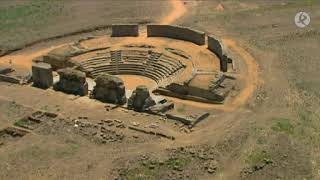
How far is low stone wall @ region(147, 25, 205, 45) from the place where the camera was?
52875 millimetres

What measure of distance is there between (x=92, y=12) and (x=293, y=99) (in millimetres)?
29763

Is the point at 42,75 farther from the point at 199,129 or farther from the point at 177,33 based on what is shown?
the point at 177,33

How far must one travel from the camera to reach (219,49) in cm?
4916

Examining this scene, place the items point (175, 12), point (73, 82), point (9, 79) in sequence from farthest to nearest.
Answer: point (175, 12) → point (9, 79) → point (73, 82)

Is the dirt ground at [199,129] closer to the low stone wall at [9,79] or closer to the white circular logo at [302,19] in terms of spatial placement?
the low stone wall at [9,79]

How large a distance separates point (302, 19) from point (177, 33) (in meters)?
13.9

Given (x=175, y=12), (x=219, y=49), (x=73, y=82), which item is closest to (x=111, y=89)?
(x=73, y=82)

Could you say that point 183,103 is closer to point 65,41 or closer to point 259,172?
point 259,172

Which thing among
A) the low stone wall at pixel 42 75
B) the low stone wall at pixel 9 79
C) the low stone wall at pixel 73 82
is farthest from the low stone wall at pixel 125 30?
the low stone wall at pixel 9 79

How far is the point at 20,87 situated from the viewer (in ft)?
150

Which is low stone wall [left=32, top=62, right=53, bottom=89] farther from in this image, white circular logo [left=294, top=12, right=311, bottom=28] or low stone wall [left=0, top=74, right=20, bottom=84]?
white circular logo [left=294, top=12, right=311, bottom=28]

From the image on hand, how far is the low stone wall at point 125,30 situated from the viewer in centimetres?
5575

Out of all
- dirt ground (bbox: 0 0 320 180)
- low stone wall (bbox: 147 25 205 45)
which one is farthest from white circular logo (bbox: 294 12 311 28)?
low stone wall (bbox: 147 25 205 45)

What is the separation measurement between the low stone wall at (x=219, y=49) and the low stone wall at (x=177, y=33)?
1.35 m
